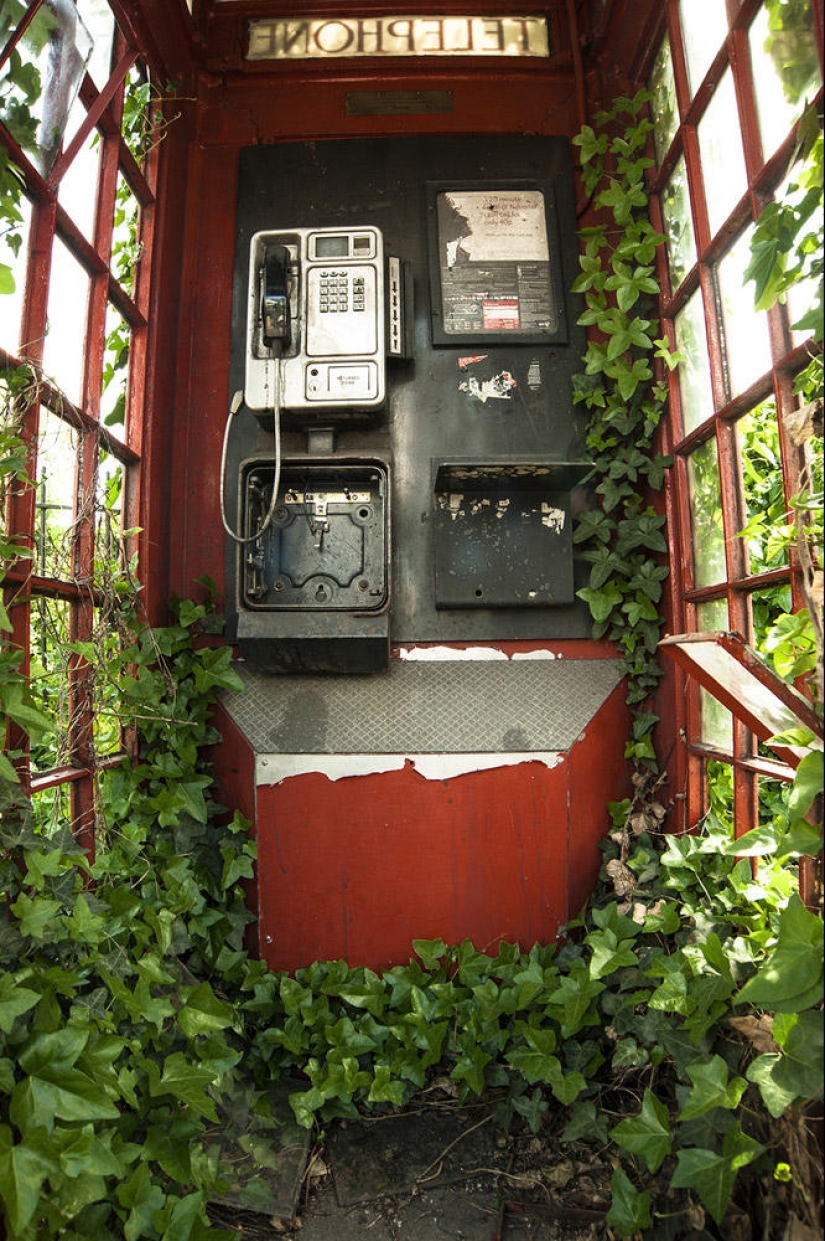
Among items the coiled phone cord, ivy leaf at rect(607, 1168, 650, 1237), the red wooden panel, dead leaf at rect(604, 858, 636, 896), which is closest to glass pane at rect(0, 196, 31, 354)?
the coiled phone cord

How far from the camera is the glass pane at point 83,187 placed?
1938mm

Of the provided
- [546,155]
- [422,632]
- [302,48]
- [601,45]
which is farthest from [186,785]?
[601,45]

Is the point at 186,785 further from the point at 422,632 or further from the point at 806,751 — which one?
the point at 806,751

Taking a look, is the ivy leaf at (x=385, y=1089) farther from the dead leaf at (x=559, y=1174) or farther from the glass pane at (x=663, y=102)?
the glass pane at (x=663, y=102)

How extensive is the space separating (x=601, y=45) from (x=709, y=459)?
155cm

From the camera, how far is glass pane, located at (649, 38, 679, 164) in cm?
221

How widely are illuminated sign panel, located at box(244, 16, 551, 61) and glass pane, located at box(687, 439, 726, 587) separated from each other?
160cm

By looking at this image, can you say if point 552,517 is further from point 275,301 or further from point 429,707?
point 275,301

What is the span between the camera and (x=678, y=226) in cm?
217

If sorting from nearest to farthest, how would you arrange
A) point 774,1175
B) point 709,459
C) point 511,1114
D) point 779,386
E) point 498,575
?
point 774,1175 → point 779,386 → point 511,1114 → point 709,459 → point 498,575

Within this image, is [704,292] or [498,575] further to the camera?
[498,575]

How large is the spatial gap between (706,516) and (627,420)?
42 cm

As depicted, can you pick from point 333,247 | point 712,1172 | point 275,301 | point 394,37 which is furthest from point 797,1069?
point 394,37

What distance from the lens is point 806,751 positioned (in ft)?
4.30
